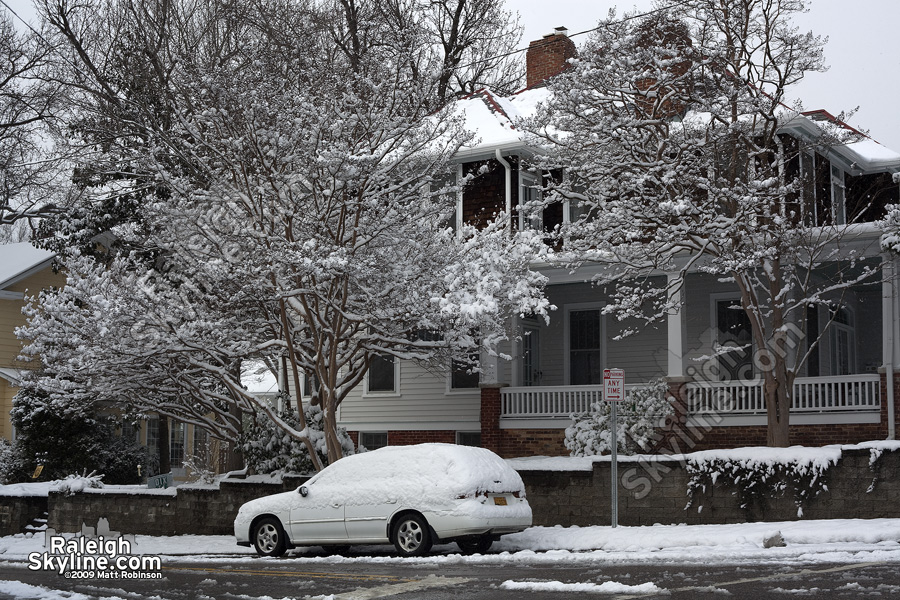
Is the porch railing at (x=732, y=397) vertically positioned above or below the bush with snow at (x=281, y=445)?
above

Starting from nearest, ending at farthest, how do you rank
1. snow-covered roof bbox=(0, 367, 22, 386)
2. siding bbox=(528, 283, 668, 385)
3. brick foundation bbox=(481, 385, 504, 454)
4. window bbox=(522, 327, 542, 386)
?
brick foundation bbox=(481, 385, 504, 454)
siding bbox=(528, 283, 668, 385)
window bbox=(522, 327, 542, 386)
snow-covered roof bbox=(0, 367, 22, 386)

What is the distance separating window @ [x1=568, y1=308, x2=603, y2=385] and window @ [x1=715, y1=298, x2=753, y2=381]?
304 centimetres

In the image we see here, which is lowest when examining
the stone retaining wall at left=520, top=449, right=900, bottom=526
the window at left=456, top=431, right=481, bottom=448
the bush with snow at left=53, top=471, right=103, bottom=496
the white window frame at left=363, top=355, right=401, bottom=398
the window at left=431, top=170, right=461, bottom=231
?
the bush with snow at left=53, top=471, right=103, bottom=496

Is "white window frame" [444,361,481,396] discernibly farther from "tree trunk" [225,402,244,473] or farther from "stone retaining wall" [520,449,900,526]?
"stone retaining wall" [520,449,900,526]

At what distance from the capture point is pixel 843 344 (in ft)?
78.2

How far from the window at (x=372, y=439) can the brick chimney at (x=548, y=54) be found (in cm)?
1005

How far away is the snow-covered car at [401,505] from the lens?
1397 centimetres

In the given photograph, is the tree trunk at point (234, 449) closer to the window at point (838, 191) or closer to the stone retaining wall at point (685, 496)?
the stone retaining wall at point (685, 496)

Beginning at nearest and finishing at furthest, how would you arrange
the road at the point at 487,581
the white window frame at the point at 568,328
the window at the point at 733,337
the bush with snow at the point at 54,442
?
the road at the point at 487,581, the window at the point at 733,337, the white window frame at the point at 568,328, the bush with snow at the point at 54,442

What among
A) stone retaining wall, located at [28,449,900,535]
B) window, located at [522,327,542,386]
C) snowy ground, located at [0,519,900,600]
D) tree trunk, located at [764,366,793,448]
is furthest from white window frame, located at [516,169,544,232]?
snowy ground, located at [0,519,900,600]

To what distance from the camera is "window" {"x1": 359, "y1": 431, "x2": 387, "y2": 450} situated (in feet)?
88.9

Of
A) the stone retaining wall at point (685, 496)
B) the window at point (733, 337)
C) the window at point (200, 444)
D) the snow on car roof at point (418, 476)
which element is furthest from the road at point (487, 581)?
the window at point (200, 444)

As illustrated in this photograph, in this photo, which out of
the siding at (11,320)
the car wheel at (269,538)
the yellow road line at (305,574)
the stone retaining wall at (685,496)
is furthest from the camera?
the siding at (11,320)

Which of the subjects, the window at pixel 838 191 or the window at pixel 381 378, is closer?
the window at pixel 838 191
